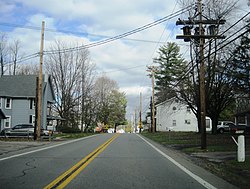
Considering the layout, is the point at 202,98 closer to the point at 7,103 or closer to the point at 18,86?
the point at 7,103

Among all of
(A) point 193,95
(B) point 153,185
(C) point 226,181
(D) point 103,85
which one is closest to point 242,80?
(A) point 193,95

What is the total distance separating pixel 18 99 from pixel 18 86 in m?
2.60

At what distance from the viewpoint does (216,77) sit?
35.4 meters

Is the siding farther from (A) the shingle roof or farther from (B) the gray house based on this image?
(A) the shingle roof

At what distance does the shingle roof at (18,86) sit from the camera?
1905 inches

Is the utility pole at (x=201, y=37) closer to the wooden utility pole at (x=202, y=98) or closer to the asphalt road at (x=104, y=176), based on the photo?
the wooden utility pole at (x=202, y=98)

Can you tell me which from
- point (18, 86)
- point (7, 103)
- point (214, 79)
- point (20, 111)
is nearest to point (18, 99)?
point (7, 103)

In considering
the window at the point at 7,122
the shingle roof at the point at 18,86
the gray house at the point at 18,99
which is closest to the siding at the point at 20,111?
the gray house at the point at 18,99

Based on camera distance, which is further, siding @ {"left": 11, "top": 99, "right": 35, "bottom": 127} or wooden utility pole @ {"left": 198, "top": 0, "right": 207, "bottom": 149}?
siding @ {"left": 11, "top": 99, "right": 35, "bottom": 127}

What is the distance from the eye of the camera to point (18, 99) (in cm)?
4847

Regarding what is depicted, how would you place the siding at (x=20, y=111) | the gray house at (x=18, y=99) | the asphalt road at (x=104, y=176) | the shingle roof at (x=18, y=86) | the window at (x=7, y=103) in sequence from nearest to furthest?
the asphalt road at (x=104, y=176) → the gray house at (x=18, y=99) → the window at (x=7, y=103) → the siding at (x=20, y=111) → the shingle roof at (x=18, y=86)

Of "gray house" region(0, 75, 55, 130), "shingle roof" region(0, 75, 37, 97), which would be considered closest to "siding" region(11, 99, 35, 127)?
"gray house" region(0, 75, 55, 130)

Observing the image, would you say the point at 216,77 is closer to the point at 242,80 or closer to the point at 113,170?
the point at 242,80

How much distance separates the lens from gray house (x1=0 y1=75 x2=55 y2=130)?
47.1m
